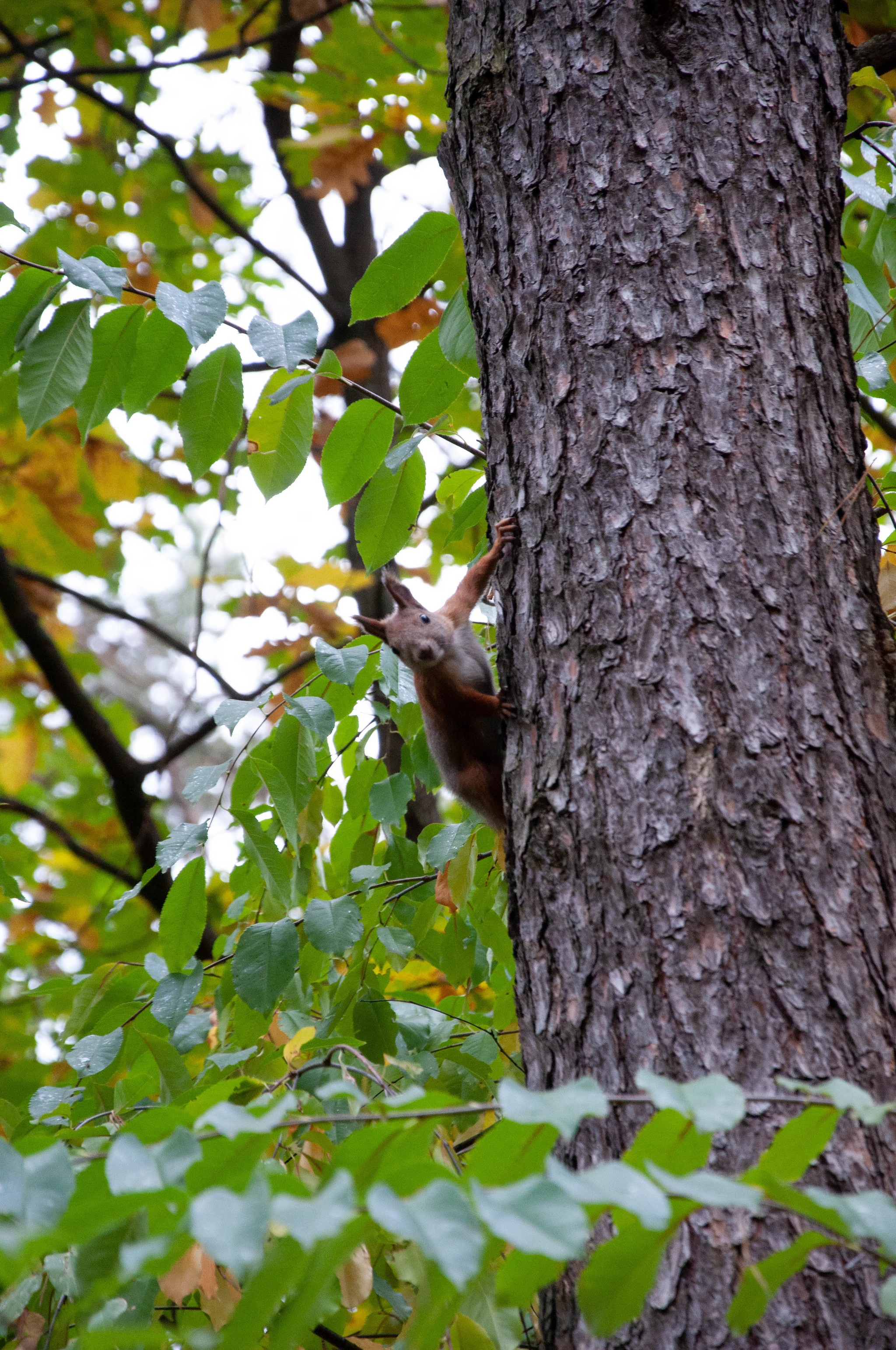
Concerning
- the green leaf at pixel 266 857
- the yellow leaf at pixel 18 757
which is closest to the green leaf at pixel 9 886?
the green leaf at pixel 266 857

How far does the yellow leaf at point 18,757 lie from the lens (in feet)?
22.5

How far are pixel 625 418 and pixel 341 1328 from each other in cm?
208

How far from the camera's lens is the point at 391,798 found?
277 cm

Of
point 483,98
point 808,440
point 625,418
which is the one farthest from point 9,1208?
point 483,98

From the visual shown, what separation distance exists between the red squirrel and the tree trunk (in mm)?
914

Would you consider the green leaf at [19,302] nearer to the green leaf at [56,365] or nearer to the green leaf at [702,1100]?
the green leaf at [56,365]

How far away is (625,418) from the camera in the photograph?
74.7 inches

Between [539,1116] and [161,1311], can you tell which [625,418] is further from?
[161,1311]

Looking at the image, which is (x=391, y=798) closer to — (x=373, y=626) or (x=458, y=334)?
(x=373, y=626)

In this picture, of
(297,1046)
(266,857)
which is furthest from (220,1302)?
(266,857)

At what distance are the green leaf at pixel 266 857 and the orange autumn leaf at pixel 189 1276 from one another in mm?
703

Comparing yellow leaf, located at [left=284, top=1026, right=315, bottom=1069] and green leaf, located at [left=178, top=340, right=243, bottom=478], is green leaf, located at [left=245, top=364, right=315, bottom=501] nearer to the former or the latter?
green leaf, located at [left=178, top=340, right=243, bottom=478]

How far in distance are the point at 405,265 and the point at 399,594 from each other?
57.4 inches

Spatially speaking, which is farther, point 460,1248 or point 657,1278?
point 657,1278
